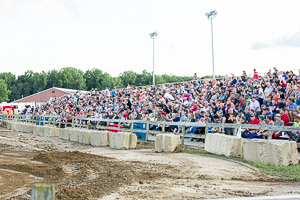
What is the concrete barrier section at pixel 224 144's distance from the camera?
41.7 feet

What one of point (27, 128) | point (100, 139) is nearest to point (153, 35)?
point (27, 128)

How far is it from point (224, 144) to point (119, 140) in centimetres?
532

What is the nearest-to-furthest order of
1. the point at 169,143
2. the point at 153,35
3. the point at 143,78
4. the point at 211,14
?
the point at 169,143 < the point at 211,14 < the point at 153,35 < the point at 143,78

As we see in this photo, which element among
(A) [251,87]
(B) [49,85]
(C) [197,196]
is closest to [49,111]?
(A) [251,87]

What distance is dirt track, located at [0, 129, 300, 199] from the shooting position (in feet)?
23.2

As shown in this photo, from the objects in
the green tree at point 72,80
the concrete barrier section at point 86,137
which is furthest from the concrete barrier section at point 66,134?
the green tree at point 72,80

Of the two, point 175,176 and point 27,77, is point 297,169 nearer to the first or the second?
point 175,176

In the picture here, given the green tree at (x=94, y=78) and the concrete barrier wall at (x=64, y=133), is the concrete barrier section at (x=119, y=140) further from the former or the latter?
the green tree at (x=94, y=78)

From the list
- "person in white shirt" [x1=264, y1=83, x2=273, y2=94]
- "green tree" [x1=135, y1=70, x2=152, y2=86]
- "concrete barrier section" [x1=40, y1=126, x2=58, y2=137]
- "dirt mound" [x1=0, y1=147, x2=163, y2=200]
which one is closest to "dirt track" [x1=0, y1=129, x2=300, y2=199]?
"dirt mound" [x1=0, y1=147, x2=163, y2=200]

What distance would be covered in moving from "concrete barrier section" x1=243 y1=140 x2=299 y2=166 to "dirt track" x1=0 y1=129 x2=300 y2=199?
0.78 meters

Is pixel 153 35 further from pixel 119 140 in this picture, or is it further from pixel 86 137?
pixel 119 140

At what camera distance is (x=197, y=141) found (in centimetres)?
1795

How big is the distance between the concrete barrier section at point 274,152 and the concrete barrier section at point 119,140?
20.7 feet

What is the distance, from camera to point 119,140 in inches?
651
